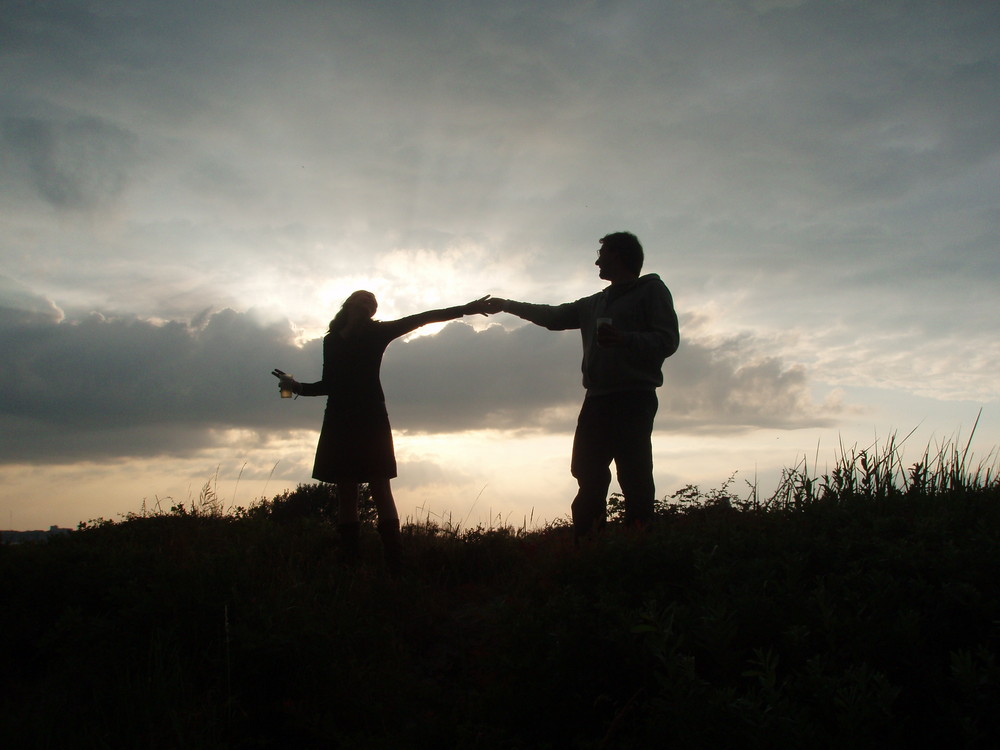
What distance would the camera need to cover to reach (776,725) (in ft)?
7.56

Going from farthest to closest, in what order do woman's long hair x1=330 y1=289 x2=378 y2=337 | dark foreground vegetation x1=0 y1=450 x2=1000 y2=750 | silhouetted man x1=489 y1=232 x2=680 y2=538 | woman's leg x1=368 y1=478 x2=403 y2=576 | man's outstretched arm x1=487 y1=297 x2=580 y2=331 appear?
woman's long hair x1=330 y1=289 x2=378 y2=337
man's outstretched arm x1=487 y1=297 x2=580 y2=331
woman's leg x1=368 y1=478 x2=403 y2=576
silhouetted man x1=489 y1=232 x2=680 y2=538
dark foreground vegetation x1=0 y1=450 x2=1000 y2=750

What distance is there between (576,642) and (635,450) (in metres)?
2.13

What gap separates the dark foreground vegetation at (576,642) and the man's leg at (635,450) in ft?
1.31

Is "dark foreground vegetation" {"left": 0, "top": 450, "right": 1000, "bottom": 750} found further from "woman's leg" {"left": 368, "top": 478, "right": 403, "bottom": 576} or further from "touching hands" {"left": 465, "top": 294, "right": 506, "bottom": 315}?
"touching hands" {"left": 465, "top": 294, "right": 506, "bottom": 315}

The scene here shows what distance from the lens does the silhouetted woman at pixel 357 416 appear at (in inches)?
231

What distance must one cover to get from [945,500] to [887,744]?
2.94 metres

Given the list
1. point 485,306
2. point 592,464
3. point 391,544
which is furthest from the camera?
point 485,306

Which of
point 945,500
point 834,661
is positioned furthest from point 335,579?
point 945,500

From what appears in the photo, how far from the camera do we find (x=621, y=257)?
5.64m

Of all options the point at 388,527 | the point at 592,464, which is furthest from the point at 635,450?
the point at 388,527

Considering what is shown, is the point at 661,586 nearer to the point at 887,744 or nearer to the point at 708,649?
the point at 708,649

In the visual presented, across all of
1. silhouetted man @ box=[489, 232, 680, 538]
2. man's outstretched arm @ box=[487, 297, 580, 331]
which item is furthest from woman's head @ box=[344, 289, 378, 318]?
silhouetted man @ box=[489, 232, 680, 538]

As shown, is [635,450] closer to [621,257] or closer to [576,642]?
[621,257]

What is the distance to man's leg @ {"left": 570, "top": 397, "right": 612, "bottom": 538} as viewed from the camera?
527 centimetres
